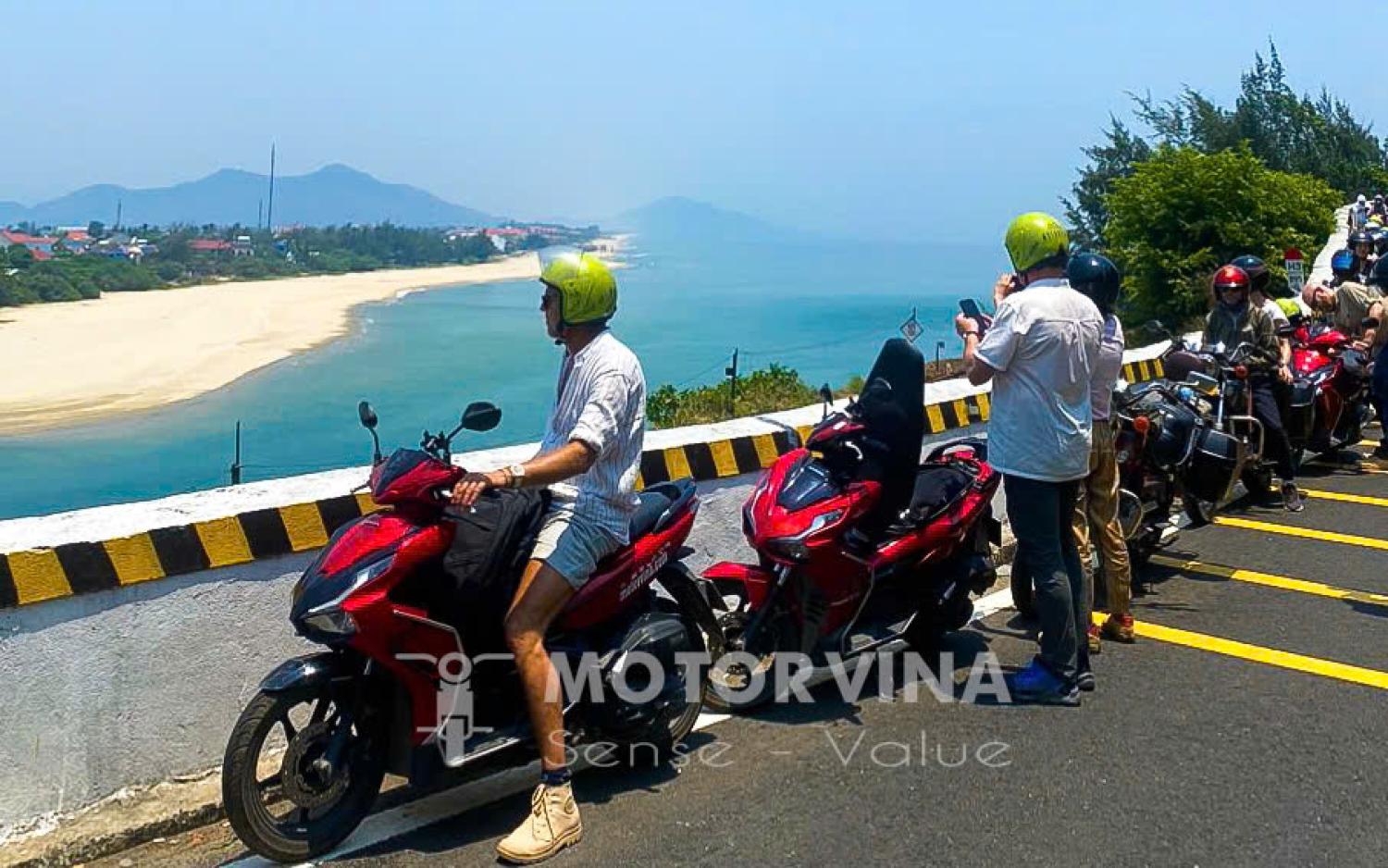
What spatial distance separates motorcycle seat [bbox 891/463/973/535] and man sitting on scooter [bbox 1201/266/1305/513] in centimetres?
367

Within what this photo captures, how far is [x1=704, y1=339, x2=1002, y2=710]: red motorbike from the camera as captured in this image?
496 centimetres

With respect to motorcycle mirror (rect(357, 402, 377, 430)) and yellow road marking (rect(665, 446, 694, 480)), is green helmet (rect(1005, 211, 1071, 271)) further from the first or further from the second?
motorcycle mirror (rect(357, 402, 377, 430))

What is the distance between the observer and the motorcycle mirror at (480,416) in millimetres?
3848

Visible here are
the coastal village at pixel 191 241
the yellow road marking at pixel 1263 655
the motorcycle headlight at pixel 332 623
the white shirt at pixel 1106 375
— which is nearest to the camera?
the motorcycle headlight at pixel 332 623

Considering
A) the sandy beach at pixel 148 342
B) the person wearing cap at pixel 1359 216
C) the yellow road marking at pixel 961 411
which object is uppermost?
Result: the person wearing cap at pixel 1359 216

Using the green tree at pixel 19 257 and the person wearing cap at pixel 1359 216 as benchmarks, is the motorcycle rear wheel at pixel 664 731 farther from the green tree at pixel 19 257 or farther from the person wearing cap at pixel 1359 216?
the green tree at pixel 19 257

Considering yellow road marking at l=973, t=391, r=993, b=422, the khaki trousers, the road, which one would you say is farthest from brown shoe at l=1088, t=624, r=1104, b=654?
yellow road marking at l=973, t=391, r=993, b=422

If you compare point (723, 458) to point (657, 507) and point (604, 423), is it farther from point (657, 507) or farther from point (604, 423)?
point (604, 423)

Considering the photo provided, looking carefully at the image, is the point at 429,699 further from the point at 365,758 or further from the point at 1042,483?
the point at 1042,483

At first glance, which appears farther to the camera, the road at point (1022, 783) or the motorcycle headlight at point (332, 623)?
the road at point (1022, 783)

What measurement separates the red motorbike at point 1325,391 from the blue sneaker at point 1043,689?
15.8 feet

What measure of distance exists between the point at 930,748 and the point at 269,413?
42.7 m

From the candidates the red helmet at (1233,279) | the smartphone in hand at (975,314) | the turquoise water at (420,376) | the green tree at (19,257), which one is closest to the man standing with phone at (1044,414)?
the smartphone in hand at (975,314)

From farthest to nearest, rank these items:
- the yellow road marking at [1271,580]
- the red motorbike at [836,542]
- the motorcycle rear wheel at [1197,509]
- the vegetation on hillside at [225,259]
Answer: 1. the vegetation on hillside at [225,259]
2. the motorcycle rear wheel at [1197,509]
3. the yellow road marking at [1271,580]
4. the red motorbike at [836,542]
